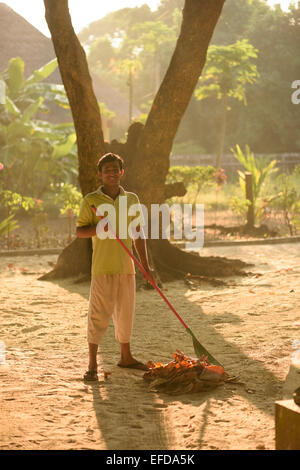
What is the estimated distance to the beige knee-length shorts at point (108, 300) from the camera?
5.16 m

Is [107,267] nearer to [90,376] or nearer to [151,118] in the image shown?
[90,376]

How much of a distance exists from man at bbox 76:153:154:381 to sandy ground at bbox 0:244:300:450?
420mm

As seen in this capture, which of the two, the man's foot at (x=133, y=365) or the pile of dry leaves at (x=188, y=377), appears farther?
the man's foot at (x=133, y=365)

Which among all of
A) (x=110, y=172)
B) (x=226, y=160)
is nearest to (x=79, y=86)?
(x=110, y=172)

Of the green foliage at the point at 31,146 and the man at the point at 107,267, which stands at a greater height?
the green foliage at the point at 31,146

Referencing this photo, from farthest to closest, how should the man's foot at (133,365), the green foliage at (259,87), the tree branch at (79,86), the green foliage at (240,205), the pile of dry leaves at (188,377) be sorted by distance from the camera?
the green foliage at (259,87) → the green foliage at (240,205) → the tree branch at (79,86) → the man's foot at (133,365) → the pile of dry leaves at (188,377)

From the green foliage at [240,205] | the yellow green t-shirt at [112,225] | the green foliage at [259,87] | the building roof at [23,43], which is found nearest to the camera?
the yellow green t-shirt at [112,225]

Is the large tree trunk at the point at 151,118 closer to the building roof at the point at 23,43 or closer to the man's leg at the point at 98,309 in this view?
the man's leg at the point at 98,309

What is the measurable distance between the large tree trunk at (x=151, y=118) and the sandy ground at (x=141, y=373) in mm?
765

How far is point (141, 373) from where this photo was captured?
17.7 feet

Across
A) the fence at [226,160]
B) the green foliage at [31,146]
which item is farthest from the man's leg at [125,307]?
the fence at [226,160]

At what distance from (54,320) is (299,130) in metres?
30.3

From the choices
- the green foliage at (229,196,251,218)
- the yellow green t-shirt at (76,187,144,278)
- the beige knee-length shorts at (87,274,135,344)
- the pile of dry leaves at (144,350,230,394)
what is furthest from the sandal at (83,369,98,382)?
the green foliage at (229,196,251,218)

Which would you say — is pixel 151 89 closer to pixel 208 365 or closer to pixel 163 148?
pixel 163 148
